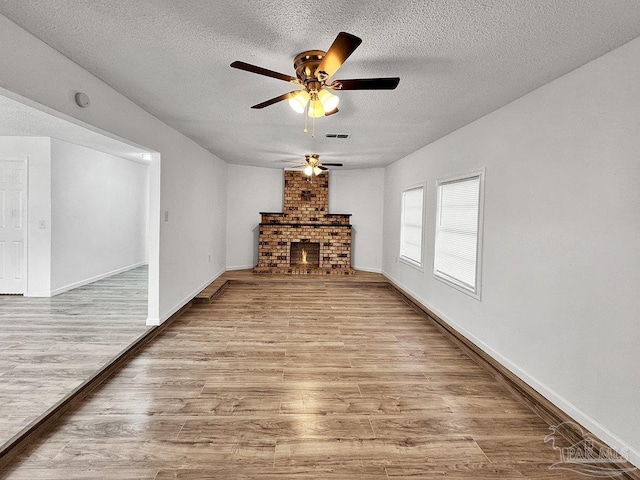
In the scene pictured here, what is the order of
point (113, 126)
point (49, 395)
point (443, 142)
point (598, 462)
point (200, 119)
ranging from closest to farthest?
point (598, 462) → point (49, 395) → point (113, 126) → point (200, 119) → point (443, 142)

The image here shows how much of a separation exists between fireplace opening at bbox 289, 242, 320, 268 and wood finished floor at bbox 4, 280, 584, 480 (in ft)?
13.5

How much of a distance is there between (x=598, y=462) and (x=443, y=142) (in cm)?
356

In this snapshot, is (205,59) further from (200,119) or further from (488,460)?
(488,460)

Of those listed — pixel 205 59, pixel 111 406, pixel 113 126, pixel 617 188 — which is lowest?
pixel 111 406

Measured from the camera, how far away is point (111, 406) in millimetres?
2465

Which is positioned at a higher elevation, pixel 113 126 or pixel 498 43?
pixel 498 43

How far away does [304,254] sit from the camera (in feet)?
26.4

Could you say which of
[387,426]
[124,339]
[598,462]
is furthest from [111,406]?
[598,462]

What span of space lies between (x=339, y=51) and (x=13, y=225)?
587cm

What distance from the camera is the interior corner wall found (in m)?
7.71

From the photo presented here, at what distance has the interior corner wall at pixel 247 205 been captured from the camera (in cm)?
771

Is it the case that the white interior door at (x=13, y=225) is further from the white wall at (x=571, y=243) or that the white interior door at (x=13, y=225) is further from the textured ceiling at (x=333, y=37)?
the white wall at (x=571, y=243)

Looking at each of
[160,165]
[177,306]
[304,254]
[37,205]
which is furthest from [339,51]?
[304,254]

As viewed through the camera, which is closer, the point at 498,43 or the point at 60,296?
the point at 498,43
